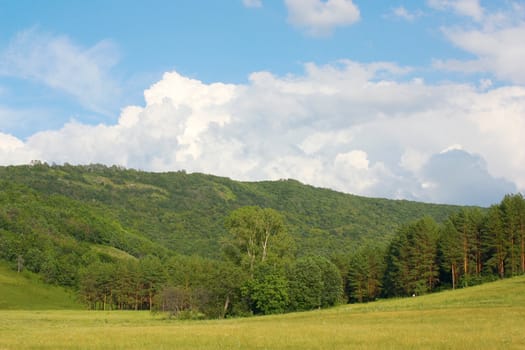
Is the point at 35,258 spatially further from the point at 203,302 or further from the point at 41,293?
the point at 203,302

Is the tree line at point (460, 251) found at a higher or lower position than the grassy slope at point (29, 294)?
higher

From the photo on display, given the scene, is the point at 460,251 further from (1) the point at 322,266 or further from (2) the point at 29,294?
(2) the point at 29,294

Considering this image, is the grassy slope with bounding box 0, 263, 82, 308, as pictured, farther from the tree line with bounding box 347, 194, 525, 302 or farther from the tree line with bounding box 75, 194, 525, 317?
the tree line with bounding box 347, 194, 525, 302

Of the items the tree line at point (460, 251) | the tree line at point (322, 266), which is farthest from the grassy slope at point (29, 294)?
the tree line at point (460, 251)

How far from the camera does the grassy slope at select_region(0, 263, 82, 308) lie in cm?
13288

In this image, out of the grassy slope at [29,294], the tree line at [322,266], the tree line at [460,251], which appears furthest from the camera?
the grassy slope at [29,294]

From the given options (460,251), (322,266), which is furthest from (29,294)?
(460,251)

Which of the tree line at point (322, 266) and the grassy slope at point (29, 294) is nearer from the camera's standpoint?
the tree line at point (322, 266)

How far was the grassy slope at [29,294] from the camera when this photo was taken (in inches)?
5231

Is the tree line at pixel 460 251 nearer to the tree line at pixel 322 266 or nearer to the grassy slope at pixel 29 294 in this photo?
the tree line at pixel 322 266

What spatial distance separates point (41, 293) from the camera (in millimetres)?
153500

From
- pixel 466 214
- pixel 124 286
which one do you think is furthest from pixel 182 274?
pixel 466 214

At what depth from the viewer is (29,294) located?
14700cm

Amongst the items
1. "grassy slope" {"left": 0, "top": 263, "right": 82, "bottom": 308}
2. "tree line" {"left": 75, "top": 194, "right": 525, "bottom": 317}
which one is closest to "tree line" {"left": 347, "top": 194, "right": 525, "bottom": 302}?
"tree line" {"left": 75, "top": 194, "right": 525, "bottom": 317}
